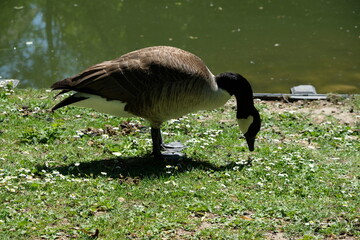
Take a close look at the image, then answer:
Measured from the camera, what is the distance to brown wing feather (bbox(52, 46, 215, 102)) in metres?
6.78

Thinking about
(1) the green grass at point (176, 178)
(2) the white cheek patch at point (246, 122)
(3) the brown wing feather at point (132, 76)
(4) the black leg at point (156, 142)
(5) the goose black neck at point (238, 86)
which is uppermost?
(3) the brown wing feather at point (132, 76)

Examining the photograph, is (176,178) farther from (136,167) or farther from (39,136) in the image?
(39,136)

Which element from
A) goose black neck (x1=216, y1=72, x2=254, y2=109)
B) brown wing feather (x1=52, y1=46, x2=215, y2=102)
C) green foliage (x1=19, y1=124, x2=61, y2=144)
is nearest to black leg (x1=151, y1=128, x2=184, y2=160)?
brown wing feather (x1=52, y1=46, x2=215, y2=102)

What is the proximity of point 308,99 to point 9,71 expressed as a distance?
6.52 m

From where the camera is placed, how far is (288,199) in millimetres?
6172

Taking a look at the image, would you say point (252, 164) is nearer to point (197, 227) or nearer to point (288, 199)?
point (288, 199)

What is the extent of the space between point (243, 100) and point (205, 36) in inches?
296

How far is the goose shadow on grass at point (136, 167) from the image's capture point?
6.67 metres

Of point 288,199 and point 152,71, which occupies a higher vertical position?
point 152,71

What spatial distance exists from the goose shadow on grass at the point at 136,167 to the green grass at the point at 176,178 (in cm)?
1

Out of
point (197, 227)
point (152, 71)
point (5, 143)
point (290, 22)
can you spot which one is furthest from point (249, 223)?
point (290, 22)

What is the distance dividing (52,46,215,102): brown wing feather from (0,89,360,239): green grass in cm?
89

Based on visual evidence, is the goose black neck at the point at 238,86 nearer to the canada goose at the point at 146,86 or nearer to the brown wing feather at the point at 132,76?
the canada goose at the point at 146,86

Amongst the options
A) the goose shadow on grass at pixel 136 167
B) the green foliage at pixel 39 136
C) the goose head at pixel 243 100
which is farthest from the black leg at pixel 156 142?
the green foliage at pixel 39 136
